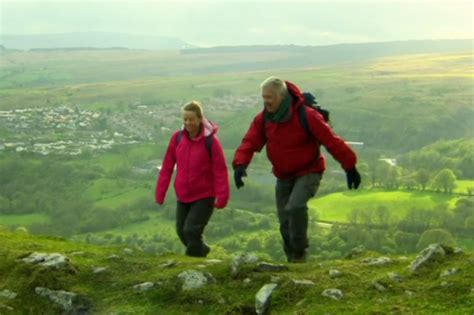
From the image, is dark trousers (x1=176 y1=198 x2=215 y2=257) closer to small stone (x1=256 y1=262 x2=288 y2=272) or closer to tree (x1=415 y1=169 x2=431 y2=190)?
small stone (x1=256 y1=262 x2=288 y2=272)

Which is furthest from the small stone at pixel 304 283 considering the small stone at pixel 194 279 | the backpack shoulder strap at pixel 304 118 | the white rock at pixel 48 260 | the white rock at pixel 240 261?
the white rock at pixel 48 260

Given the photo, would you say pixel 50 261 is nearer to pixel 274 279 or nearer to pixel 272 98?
pixel 274 279

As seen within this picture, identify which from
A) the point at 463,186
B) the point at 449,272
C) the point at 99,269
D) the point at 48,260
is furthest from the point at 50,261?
the point at 463,186

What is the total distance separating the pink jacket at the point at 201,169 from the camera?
12.6m

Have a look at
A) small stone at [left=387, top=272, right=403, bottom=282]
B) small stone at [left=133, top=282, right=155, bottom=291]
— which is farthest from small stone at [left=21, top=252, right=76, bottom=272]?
small stone at [left=387, top=272, right=403, bottom=282]

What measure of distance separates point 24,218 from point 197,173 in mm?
102536

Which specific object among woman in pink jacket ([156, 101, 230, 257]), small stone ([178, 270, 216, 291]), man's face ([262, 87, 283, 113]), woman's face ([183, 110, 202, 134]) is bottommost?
small stone ([178, 270, 216, 291])

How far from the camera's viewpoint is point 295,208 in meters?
11.5

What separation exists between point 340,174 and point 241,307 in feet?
439

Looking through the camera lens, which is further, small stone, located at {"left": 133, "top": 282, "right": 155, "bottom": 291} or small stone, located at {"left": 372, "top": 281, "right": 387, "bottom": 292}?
small stone, located at {"left": 133, "top": 282, "right": 155, "bottom": 291}

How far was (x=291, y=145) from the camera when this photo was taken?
11602mm

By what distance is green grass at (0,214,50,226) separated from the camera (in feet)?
333

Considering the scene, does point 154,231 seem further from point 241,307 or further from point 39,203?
point 241,307

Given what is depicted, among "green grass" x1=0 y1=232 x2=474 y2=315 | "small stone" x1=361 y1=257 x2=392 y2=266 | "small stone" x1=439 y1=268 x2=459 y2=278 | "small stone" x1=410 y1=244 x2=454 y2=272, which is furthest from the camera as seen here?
"small stone" x1=361 y1=257 x2=392 y2=266
